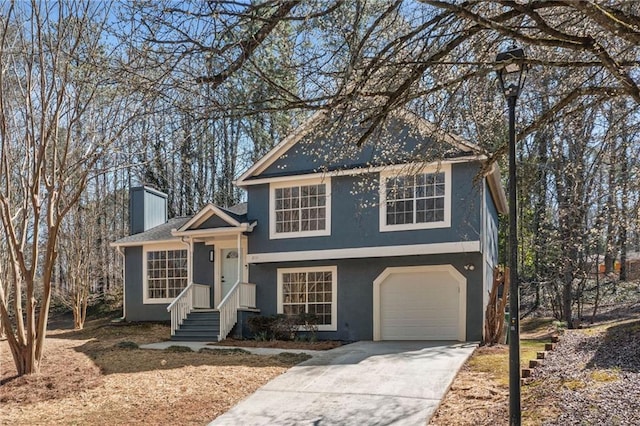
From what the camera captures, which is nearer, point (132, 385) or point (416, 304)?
point (132, 385)

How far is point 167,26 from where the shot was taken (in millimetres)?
5094

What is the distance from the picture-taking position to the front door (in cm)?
1695

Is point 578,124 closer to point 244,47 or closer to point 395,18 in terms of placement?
point 395,18

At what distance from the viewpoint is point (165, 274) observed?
18.9 meters

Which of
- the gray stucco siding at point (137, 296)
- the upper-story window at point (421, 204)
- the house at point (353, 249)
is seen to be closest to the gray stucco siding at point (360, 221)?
the house at point (353, 249)

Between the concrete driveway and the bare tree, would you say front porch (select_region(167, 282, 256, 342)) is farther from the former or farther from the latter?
the bare tree

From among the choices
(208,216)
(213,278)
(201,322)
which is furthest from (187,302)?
(208,216)

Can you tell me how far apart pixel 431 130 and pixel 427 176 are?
20.6ft

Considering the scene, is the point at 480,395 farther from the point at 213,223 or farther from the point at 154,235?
the point at 154,235

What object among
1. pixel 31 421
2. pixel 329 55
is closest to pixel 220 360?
pixel 31 421

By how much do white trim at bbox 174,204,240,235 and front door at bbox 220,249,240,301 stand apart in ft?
4.35

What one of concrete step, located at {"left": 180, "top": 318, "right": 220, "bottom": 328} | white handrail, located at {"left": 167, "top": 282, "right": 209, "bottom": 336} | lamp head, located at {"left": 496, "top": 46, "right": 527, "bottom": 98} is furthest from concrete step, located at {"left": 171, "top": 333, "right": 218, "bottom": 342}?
lamp head, located at {"left": 496, "top": 46, "right": 527, "bottom": 98}

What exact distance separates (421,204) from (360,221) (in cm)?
158

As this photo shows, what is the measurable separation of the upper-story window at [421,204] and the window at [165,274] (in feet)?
25.2
